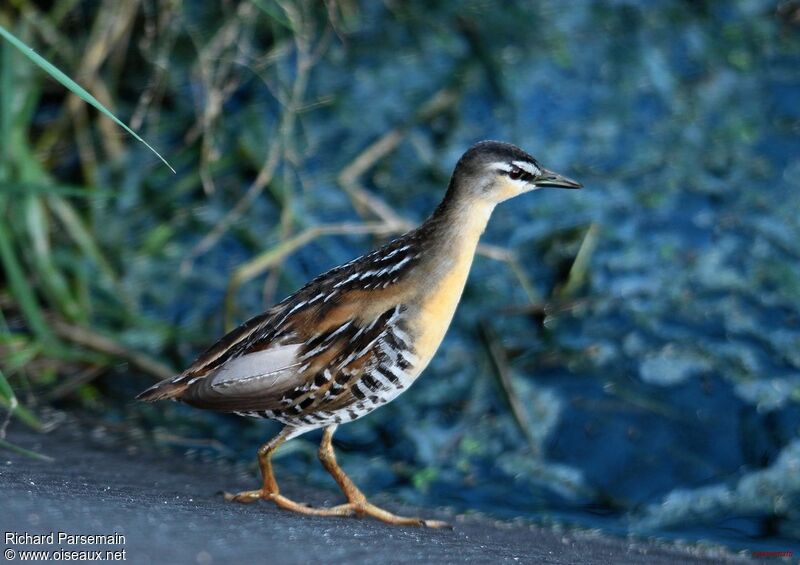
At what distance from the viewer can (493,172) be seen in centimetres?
460

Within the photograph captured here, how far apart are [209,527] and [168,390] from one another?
2.92 feet

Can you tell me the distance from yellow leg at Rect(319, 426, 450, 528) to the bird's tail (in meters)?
0.53

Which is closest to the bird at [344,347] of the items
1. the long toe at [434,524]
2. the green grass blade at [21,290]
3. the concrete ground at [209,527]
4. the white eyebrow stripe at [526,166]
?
the long toe at [434,524]

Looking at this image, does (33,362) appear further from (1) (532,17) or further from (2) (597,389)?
(1) (532,17)

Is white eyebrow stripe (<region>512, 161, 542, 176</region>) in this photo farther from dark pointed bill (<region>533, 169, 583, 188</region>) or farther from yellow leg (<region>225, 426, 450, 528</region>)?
yellow leg (<region>225, 426, 450, 528</region>)

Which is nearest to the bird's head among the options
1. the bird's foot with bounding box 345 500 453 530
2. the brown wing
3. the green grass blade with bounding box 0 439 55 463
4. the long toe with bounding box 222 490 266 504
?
the brown wing

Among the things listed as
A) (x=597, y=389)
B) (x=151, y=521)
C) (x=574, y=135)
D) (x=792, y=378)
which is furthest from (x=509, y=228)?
(x=151, y=521)

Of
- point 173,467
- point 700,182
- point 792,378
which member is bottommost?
point 173,467

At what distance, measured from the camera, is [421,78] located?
690 cm

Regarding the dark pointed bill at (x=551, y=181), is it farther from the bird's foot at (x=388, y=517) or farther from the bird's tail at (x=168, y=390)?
the bird's tail at (x=168, y=390)

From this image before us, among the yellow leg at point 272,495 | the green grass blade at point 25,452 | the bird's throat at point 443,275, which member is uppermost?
the bird's throat at point 443,275

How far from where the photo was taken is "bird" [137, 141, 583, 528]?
4289 millimetres

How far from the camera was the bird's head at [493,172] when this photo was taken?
4582 mm

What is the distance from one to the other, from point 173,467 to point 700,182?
9.56 ft
